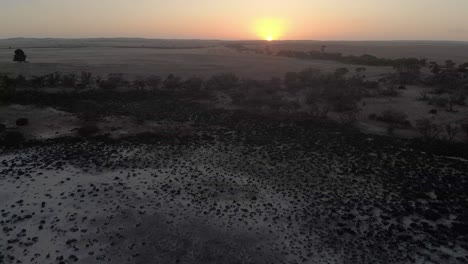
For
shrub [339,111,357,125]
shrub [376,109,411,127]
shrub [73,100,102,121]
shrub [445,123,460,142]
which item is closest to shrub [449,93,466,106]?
shrub [376,109,411,127]

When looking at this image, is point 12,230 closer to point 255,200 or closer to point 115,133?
point 255,200

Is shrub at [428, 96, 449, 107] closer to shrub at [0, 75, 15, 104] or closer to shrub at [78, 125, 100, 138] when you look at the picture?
shrub at [78, 125, 100, 138]

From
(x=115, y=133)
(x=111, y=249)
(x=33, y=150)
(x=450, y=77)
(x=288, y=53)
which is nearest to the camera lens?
(x=111, y=249)

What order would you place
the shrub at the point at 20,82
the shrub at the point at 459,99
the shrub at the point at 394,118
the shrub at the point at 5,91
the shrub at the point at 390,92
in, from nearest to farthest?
1. the shrub at the point at 394,118
2. the shrub at the point at 459,99
3. the shrub at the point at 5,91
4. the shrub at the point at 390,92
5. the shrub at the point at 20,82

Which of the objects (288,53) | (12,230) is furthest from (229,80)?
(288,53)

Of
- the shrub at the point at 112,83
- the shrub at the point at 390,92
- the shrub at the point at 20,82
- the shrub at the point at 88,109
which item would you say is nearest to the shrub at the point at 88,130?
the shrub at the point at 88,109

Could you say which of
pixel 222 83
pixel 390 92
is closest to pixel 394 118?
pixel 390 92

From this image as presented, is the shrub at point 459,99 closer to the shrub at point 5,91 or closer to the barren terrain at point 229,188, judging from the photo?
the barren terrain at point 229,188

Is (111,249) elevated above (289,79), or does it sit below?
below
